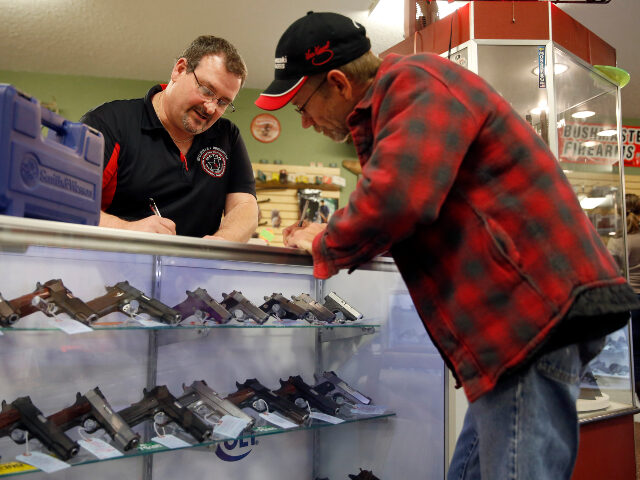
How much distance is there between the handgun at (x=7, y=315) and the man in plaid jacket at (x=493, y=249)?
90 centimetres

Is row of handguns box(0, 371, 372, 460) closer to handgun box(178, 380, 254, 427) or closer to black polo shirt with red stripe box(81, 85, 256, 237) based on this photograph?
handgun box(178, 380, 254, 427)

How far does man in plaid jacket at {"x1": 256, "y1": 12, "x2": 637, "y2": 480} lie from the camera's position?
3.62 feet

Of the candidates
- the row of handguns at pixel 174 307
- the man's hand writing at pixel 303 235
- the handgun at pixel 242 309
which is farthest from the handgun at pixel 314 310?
the man's hand writing at pixel 303 235

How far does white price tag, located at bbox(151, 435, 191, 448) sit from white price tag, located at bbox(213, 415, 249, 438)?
0.11 meters

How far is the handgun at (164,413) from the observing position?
174 centimetres

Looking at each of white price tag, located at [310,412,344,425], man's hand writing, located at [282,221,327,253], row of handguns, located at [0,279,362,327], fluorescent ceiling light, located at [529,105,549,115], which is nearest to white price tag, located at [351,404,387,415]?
white price tag, located at [310,412,344,425]

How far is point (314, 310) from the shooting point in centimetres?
219

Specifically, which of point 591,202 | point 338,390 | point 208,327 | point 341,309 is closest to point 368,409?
point 338,390

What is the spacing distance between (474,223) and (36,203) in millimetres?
1069

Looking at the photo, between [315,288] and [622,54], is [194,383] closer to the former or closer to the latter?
[315,288]

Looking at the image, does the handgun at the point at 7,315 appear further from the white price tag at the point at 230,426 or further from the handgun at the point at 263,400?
the handgun at the point at 263,400

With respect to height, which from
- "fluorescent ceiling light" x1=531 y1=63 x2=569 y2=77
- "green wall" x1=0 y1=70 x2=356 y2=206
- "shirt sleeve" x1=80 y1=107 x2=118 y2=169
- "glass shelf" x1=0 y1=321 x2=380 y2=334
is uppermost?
"green wall" x1=0 y1=70 x2=356 y2=206

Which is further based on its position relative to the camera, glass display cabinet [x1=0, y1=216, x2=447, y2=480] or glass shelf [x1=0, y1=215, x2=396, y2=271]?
glass display cabinet [x1=0, y1=216, x2=447, y2=480]

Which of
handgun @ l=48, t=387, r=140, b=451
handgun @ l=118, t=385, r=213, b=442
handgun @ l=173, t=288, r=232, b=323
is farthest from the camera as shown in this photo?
handgun @ l=173, t=288, r=232, b=323
